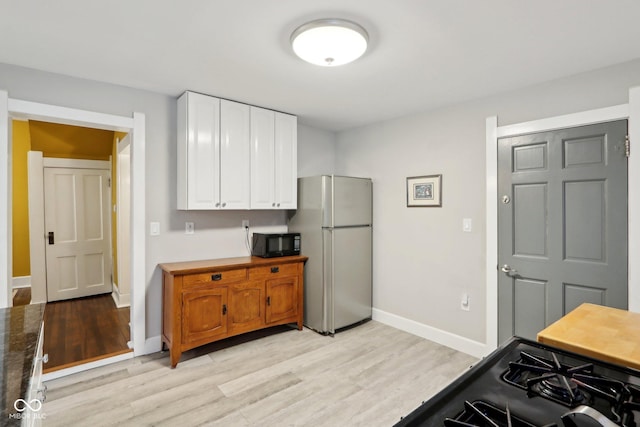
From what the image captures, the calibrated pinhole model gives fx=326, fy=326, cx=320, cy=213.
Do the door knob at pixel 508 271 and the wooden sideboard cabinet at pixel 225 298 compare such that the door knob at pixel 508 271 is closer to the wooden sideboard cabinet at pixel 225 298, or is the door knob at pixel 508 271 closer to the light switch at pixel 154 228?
the wooden sideboard cabinet at pixel 225 298

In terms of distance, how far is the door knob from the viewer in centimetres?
279

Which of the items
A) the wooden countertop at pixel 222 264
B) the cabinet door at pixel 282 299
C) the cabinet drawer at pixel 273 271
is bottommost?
the cabinet door at pixel 282 299

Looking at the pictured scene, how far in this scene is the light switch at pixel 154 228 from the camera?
299cm

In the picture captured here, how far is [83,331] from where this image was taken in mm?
3465

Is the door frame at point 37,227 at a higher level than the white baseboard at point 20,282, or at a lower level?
higher

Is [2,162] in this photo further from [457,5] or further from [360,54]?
[457,5]

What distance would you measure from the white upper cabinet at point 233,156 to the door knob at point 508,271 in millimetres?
2153

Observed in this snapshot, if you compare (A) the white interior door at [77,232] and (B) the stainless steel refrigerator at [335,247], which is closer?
(B) the stainless steel refrigerator at [335,247]

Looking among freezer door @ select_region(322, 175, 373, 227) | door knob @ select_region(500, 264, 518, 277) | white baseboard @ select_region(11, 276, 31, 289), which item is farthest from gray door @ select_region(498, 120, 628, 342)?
white baseboard @ select_region(11, 276, 31, 289)

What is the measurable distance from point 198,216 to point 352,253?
1701 millimetres

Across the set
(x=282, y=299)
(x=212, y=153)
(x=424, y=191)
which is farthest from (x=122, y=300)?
(x=424, y=191)

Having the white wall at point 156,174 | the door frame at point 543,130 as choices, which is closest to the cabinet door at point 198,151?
the white wall at point 156,174

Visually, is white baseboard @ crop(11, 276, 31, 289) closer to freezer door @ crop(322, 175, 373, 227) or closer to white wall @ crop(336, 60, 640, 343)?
freezer door @ crop(322, 175, 373, 227)

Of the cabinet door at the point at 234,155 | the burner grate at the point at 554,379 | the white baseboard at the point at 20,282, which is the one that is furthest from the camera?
the white baseboard at the point at 20,282
